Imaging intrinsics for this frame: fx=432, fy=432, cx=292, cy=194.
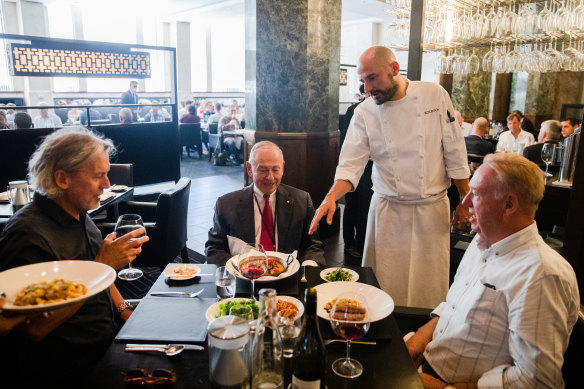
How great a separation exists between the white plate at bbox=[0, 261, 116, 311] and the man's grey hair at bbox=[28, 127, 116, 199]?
34cm

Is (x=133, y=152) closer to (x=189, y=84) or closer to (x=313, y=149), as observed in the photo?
(x=313, y=149)

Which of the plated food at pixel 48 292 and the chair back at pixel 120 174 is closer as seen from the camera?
the plated food at pixel 48 292

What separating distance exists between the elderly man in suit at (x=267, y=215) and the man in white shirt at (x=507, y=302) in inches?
36.7

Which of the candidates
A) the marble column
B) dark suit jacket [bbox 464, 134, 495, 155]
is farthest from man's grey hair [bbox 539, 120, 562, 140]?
the marble column

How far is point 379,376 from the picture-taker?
129 centimetres

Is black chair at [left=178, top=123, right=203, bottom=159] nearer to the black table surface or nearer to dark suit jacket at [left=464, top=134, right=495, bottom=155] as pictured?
dark suit jacket at [left=464, top=134, right=495, bottom=155]

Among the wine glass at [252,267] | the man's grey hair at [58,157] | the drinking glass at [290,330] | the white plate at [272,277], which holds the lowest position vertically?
the white plate at [272,277]

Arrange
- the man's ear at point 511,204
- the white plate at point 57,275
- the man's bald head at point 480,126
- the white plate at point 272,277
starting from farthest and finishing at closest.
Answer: the man's bald head at point 480,126
the white plate at point 272,277
the man's ear at point 511,204
the white plate at point 57,275

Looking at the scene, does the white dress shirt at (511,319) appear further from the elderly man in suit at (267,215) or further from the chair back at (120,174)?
the chair back at (120,174)

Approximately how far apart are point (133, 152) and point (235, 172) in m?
3.32

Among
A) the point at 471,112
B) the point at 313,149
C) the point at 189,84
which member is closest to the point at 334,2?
the point at 313,149

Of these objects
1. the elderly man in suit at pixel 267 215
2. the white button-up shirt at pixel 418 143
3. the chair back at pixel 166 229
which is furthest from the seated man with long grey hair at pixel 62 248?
the white button-up shirt at pixel 418 143

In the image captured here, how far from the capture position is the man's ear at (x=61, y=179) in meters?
1.68

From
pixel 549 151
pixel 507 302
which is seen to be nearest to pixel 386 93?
pixel 507 302
